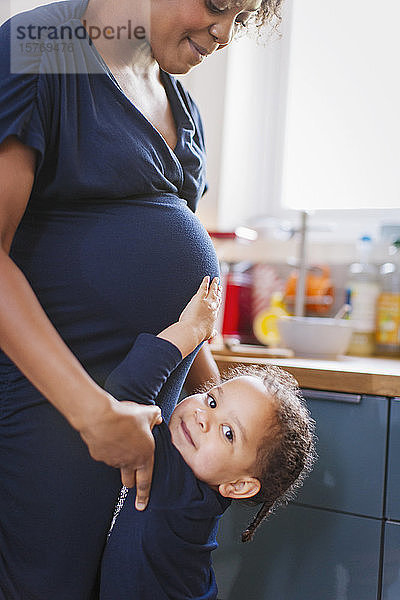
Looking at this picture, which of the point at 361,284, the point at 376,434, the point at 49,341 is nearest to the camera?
the point at 49,341

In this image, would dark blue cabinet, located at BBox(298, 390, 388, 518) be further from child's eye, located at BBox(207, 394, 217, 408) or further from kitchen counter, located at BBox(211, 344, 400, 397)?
child's eye, located at BBox(207, 394, 217, 408)

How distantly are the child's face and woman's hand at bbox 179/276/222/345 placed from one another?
12 cm

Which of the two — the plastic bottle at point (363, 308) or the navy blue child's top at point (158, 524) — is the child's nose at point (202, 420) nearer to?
the navy blue child's top at point (158, 524)

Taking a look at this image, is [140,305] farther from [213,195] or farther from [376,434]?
[213,195]

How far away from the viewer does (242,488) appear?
3.16 ft

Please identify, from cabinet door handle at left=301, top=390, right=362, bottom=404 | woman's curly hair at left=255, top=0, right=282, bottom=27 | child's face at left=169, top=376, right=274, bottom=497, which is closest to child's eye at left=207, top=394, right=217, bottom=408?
child's face at left=169, top=376, right=274, bottom=497

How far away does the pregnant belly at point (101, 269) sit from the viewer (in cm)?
83

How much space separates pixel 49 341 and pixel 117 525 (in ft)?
1.06

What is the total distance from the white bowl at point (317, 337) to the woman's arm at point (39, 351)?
3.04 feet

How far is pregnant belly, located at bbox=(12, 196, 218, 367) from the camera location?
826 mm

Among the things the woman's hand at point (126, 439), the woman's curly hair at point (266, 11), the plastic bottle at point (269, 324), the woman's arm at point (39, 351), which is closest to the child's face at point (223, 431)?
the woman's hand at point (126, 439)

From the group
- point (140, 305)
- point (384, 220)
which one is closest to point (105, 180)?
point (140, 305)

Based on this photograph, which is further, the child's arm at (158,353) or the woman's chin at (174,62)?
the woman's chin at (174,62)

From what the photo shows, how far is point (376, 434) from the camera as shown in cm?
123
